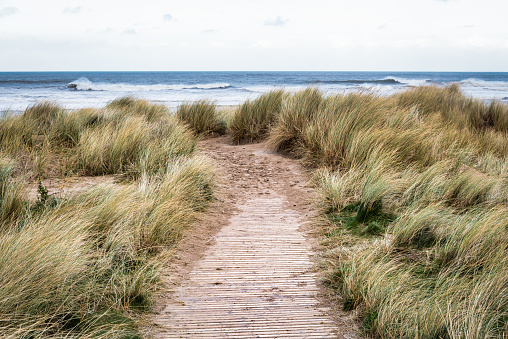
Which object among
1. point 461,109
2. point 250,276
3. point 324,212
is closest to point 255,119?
point 324,212

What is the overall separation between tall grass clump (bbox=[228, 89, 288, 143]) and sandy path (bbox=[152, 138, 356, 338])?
3.52m

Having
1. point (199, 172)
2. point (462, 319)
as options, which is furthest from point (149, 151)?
point (462, 319)

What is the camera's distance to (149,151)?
20.1 ft

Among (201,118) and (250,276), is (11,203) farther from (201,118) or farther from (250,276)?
(201,118)

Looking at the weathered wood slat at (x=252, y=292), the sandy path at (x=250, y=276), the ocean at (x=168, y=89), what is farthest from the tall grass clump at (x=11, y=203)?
the ocean at (x=168, y=89)

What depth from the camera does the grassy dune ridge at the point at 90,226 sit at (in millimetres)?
2529

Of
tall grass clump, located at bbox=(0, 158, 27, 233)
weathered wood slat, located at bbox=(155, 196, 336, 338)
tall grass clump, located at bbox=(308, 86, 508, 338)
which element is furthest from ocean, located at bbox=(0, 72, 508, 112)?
weathered wood slat, located at bbox=(155, 196, 336, 338)

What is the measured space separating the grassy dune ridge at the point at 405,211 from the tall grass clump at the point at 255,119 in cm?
3

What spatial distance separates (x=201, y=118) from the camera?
10.1 metres

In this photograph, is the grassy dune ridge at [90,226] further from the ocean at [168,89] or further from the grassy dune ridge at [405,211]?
the ocean at [168,89]

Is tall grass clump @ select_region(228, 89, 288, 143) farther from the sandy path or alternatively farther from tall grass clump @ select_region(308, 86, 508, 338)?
the sandy path

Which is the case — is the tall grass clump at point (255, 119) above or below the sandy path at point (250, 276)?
above

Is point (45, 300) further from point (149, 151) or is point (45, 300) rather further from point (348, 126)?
point (348, 126)

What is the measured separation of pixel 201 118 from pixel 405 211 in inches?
263
